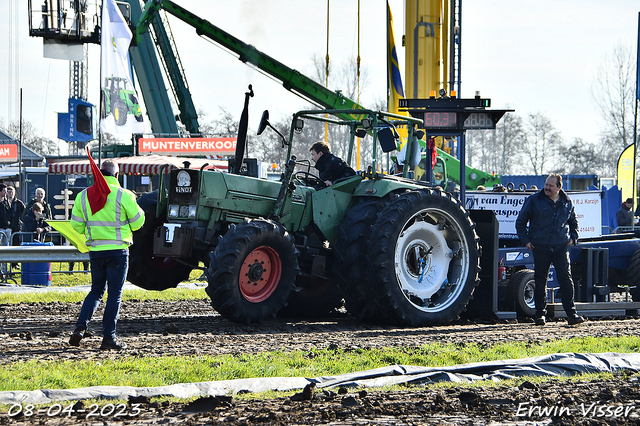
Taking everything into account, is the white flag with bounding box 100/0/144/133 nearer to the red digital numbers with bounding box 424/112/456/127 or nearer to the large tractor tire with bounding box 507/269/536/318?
the red digital numbers with bounding box 424/112/456/127

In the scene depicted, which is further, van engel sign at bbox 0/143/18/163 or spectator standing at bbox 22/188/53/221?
van engel sign at bbox 0/143/18/163

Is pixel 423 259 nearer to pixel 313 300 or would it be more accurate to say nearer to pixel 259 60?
pixel 313 300

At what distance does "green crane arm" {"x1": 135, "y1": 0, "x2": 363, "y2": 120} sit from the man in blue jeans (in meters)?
13.2

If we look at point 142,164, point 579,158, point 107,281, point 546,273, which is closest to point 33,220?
point 142,164

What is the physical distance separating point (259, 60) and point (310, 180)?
38.5ft

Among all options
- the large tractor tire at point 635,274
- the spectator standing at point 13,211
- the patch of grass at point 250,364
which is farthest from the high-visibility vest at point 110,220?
the spectator standing at point 13,211

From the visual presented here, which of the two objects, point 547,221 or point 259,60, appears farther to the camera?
point 259,60

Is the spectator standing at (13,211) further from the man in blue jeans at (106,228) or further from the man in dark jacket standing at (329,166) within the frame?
the man in blue jeans at (106,228)

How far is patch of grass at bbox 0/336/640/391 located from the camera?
5887 mm

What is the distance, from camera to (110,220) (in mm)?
7707

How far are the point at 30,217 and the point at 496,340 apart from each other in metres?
11.5

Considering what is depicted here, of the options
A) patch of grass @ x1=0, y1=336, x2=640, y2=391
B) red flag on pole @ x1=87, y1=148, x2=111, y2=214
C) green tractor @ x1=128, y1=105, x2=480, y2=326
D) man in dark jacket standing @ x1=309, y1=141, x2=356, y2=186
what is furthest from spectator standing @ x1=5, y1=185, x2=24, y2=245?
patch of grass @ x1=0, y1=336, x2=640, y2=391

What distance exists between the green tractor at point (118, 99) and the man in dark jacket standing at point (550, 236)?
809cm

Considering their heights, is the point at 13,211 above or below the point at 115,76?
below
